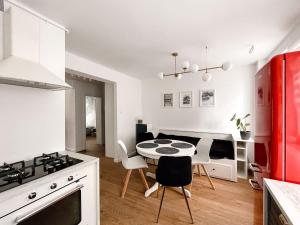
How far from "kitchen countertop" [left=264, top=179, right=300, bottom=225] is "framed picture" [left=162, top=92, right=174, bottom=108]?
11.4 ft

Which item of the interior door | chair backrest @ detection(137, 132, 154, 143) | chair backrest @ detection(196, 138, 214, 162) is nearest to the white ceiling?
chair backrest @ detection(196, 138, 214, 162)

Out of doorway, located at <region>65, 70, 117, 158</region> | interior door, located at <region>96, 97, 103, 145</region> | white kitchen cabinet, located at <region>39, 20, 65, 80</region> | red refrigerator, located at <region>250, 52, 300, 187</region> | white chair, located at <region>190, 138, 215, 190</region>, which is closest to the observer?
red refrigerator, located at <region>250, 52, 300, 187</region>

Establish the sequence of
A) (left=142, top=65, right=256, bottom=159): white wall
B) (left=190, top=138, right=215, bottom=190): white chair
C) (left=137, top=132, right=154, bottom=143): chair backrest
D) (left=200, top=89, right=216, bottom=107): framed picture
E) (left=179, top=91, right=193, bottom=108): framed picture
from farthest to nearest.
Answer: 1. (left=179, top=91, right=193, bottom=108): framed picture
2. (left=137, top=132, right=154, bottom=143): chair backrest
3. (left=200, top=89, right=216, bottom=107): framed picture
4. (left=142, top=65, right=256, bottom=159): white wall
5. (left=190, top=138, right=215, bottom=190): white chair

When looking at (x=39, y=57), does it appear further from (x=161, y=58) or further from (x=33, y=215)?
(x=161, y=58)

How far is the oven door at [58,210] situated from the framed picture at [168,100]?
336cm

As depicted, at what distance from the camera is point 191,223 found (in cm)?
177

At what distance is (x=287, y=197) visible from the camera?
32.7 inches

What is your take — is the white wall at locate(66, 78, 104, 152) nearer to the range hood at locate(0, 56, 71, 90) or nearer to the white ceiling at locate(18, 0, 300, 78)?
the white ceiling at locate(18, 0, 300, 78)

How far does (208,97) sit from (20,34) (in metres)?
3.70

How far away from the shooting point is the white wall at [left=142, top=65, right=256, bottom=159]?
343 cm

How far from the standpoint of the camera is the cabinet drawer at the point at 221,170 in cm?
282

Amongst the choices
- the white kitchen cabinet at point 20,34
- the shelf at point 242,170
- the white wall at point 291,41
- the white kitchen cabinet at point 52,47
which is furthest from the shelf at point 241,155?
the white kitchen cabinet at point 20,34

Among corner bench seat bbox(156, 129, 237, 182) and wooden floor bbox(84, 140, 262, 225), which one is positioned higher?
corner bench seat bbox(156, 129, 237, 182)

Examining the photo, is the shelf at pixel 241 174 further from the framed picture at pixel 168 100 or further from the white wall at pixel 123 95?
the white wall at pixel 123 95
